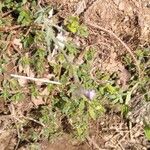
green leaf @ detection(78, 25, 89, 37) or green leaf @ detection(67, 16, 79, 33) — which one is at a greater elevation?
green leaf @ detection(67, 16, 79, 33)

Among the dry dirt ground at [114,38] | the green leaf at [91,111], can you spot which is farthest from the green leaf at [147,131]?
the green leaf at [91,111]

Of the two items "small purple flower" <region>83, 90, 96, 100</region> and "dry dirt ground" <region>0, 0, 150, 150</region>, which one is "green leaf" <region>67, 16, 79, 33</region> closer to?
"dry dirt ground" <region>0, 0, 150, 150</region>

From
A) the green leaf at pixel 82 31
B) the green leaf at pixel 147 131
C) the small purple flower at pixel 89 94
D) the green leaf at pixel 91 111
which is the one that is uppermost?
the green leaf at pixel 82 31

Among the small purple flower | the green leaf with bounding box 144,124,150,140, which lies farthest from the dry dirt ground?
the small purple flower

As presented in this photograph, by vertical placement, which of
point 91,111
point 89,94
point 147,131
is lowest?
point 147,131

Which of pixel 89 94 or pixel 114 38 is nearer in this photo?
pixel 89 94

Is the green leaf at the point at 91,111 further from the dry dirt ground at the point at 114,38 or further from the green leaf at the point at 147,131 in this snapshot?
the green leaf at the point at 147,131

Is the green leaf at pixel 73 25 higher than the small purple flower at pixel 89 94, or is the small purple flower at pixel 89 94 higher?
the green leaf at pixel 73 25

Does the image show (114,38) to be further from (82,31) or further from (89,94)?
(89,94)

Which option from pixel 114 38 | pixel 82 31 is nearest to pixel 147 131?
pixel 114 38

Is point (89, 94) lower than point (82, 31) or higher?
lower
